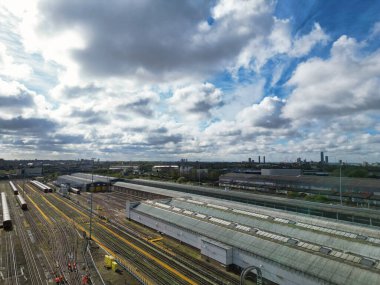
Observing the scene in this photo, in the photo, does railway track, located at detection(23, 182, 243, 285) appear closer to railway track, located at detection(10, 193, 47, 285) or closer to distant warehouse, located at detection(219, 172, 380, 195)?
railway track, located at detection(10, 193, 47, 285)

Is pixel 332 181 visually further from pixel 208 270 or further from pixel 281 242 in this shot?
pixel 208 270

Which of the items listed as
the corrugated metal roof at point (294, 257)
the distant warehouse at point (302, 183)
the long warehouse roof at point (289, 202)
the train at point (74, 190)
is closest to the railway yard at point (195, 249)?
the corrugated metal roof at point (294, 257)

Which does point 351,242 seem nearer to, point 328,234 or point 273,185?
point 328,234

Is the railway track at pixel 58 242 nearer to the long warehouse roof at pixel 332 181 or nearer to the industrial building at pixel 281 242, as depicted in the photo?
the industrial building at pixel 281 242

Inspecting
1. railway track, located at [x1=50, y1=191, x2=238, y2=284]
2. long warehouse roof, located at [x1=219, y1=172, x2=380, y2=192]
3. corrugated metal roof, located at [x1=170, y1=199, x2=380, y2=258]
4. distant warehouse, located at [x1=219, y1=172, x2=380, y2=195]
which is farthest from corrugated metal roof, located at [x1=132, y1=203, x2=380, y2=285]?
long warehouse roof, located at [x1=219, y1=172, x2=380, y2=192]

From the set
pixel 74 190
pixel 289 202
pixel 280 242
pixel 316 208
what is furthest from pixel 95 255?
pixel 74 190
